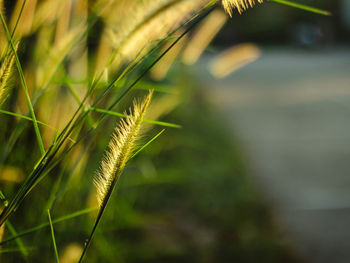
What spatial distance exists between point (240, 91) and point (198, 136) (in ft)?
10.7

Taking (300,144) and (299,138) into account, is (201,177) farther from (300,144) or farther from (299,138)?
(299,138)

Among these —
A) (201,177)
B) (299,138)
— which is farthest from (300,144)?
(201,177)

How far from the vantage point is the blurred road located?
2.29 metres

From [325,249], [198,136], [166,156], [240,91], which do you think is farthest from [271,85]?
[325,249]

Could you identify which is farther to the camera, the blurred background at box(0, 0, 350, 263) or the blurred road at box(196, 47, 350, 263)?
the blurred road at box(196, 47, 350, 263)

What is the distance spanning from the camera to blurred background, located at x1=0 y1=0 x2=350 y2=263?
129cm

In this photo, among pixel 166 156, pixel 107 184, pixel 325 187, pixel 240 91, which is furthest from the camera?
→ pixel 240 91

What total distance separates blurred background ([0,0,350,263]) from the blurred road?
0.03 ft

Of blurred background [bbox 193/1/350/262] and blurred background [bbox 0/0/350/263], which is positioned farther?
blurred background [bbox 193/1/350/262]

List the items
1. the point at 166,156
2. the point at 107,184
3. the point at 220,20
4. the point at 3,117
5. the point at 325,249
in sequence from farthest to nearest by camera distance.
A: the point at 166,156 → the point at 325,249 → the point at 220,20 → the point at 3,117 → the point at 107,184

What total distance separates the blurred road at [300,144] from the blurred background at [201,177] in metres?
0.01

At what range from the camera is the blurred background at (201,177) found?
4.22ft

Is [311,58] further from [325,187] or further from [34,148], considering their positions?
[34,148]

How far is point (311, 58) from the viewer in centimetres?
1213
